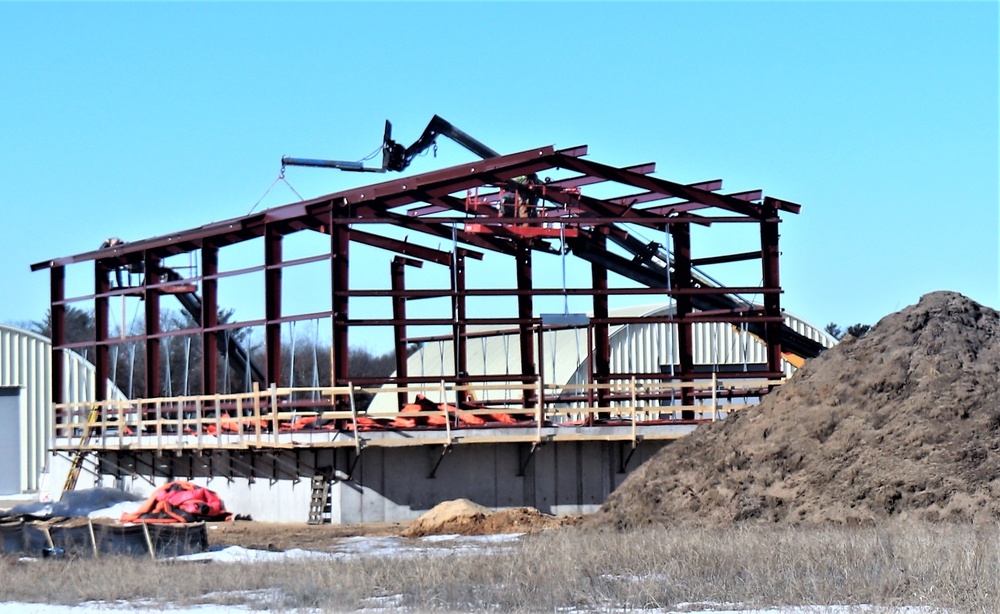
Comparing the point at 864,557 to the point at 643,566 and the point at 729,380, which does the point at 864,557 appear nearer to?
the point at 643,566

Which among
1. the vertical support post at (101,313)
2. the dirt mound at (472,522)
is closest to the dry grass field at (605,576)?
the dirt mound at (472,522)

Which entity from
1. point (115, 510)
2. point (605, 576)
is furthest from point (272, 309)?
point (605, 576)

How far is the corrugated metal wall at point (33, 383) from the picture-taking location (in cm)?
4975

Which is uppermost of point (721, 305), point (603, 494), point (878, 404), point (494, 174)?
point (494, 174)

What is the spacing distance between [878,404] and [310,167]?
22785 millimetres

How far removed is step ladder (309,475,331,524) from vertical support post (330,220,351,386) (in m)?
2.51

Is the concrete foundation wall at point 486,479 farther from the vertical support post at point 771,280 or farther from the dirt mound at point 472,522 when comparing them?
the vertical support post at point 771,280

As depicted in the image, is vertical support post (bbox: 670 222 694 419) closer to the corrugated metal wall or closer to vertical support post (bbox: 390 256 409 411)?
vertical support post (bbox: 390 256 409 411)

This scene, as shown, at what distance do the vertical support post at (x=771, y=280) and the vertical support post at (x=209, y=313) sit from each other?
46.5 ft

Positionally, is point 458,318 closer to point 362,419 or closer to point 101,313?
point 362,419

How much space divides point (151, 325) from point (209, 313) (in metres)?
3.65

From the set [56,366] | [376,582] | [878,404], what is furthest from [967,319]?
[56,366]

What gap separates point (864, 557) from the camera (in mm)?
15703

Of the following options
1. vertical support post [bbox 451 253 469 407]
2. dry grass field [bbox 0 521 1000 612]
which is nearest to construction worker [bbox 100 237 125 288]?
vertical support post [bbox 451 253 469 407]
